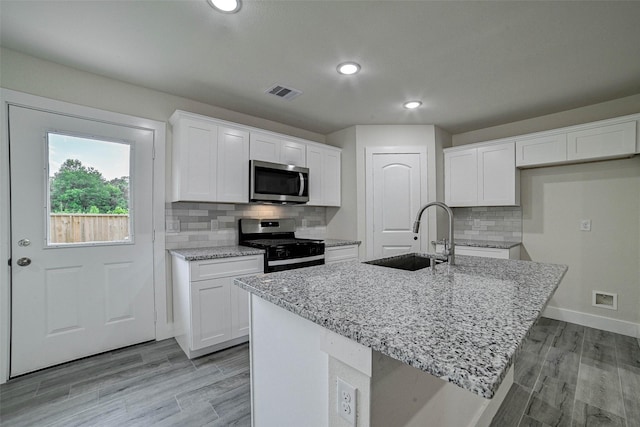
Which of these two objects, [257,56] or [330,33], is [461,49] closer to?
[330,33]

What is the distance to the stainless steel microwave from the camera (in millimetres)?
2961

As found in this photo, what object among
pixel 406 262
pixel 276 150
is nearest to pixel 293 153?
pixel 276 150

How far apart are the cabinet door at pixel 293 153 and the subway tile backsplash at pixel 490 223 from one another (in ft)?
7.51

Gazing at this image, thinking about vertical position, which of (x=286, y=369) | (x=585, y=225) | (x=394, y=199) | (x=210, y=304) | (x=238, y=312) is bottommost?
(x=238, y=312)

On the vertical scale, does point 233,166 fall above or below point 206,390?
above

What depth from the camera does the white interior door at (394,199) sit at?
142 inches

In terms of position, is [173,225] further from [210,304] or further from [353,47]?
[353,47]

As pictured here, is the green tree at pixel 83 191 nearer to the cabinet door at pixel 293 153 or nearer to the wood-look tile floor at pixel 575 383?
the cabinet door at pixel 293 153

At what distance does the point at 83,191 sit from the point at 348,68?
239 centimetres

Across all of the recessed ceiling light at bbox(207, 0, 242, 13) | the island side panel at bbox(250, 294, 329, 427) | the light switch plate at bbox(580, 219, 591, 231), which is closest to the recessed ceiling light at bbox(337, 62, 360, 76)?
the recessed ceiling light at bbox(207, 0, 242, 13)

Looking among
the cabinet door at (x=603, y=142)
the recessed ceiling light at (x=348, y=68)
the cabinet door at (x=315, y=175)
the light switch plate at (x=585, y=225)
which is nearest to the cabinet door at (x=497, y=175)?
the cabinet door at (x=603, y=142)

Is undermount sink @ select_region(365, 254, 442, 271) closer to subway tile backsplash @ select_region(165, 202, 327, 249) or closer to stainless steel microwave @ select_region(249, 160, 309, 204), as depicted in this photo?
stainless steel microwave @ select_region(249, 160, 309, 204)

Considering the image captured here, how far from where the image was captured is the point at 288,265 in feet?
9.21

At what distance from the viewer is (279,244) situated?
286 centimetres
